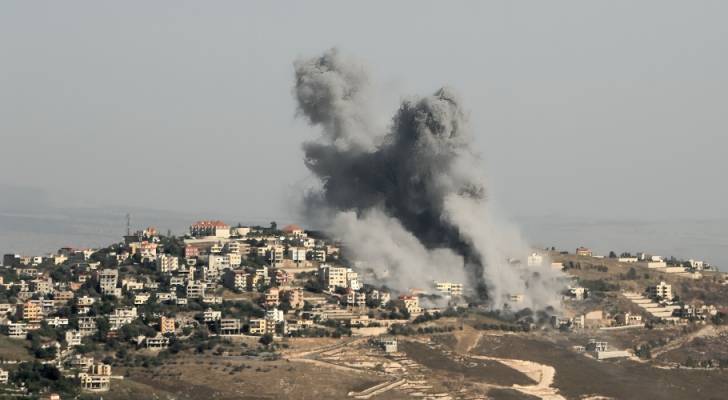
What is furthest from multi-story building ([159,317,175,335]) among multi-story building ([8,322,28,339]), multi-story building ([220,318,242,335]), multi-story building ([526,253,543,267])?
multi-story building ([526,253,543,267])

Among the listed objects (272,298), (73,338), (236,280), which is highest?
(236,280)

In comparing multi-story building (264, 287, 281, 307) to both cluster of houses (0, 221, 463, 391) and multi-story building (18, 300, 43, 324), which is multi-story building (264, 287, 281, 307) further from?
multi-story building (18, 300, 43, 324)

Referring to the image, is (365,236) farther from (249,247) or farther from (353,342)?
(353,342)

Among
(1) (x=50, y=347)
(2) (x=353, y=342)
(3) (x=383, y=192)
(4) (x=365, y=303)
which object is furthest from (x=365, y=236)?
(1) (x=50, y=347)

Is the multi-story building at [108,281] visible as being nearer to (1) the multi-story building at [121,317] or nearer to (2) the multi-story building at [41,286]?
(2) the multi-story building at [41,286]

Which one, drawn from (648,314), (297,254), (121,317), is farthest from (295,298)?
(648,314)

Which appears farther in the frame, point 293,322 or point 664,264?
point 664,264

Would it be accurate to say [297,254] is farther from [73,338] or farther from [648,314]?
[73,338]
